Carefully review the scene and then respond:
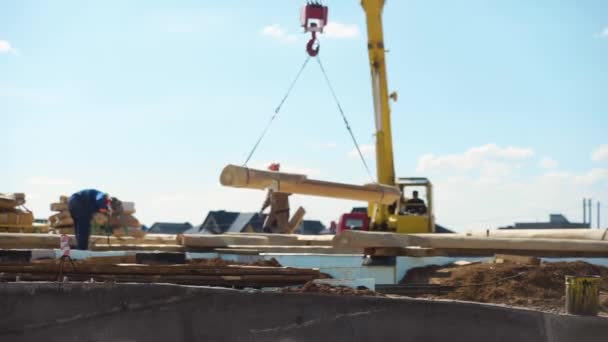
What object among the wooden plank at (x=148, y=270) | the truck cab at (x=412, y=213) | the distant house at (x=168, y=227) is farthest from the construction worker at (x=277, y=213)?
the distant house at (x=168, y=227)

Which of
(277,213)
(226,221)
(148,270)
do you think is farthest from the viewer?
(226,221)

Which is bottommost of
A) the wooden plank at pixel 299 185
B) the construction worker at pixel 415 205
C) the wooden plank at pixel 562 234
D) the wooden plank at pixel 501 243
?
the wooden plank at pixel 501 243

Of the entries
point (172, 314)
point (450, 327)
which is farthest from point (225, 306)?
point (450, 327)

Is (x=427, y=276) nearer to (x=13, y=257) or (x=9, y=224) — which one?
(x=13, y=257)

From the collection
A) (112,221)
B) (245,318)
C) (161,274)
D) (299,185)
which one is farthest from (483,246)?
(112,221)

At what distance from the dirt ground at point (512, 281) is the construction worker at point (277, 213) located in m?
8.12

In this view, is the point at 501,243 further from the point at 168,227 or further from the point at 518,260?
the point at 168,227

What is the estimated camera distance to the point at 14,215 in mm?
18000

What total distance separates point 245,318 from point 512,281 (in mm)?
4812

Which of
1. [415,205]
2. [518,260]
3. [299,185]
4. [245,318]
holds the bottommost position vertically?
[245,318]

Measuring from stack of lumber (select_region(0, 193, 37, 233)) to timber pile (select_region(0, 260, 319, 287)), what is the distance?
34.2 feet

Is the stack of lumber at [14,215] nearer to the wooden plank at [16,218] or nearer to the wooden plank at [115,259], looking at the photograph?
the wooden plank at [16,218]

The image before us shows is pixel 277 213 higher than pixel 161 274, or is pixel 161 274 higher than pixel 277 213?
pixel 277 213

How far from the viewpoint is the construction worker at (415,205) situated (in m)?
19.0
